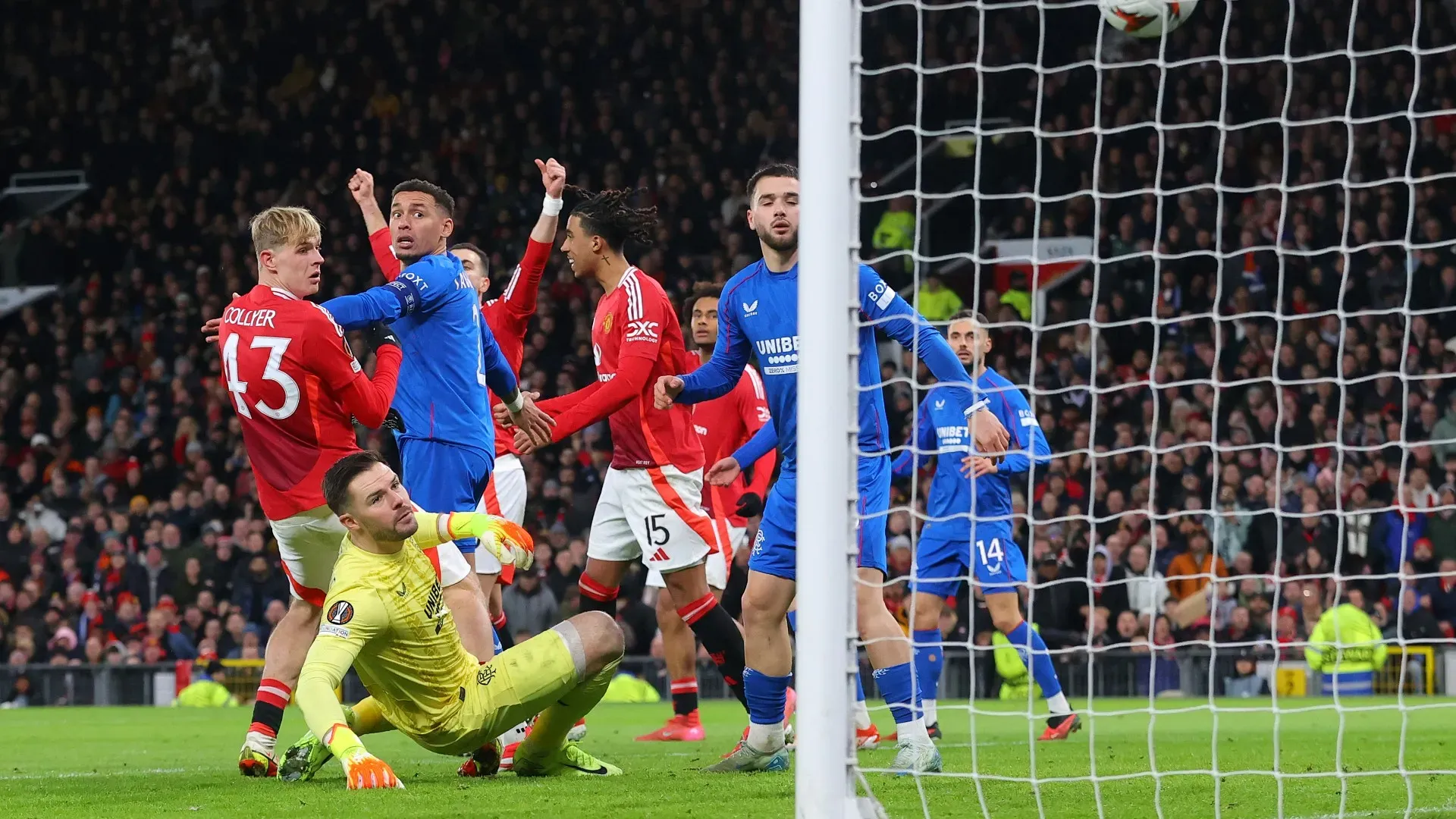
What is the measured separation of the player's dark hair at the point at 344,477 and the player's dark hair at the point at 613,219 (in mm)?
2535

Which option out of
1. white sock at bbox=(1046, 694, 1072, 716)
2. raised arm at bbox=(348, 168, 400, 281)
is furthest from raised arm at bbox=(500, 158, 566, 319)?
white sock at bbox=(1046, 694, 1072, 716)

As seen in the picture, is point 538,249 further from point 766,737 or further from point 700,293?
point 766,737

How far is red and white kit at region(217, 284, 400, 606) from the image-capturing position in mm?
5703

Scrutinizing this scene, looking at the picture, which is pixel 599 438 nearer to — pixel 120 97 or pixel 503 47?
pixel 503 47

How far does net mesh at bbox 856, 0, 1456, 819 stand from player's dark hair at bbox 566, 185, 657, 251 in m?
2.12

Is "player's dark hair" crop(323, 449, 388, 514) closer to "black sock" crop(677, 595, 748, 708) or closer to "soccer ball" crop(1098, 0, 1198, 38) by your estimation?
"black sock" crop(677, 595, 748, 708)

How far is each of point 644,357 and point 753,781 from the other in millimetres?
1951

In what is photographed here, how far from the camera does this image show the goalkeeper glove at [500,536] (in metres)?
4.92

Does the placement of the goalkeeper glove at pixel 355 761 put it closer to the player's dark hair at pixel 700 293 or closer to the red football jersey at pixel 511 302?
the red football jersey at pixel 511 302

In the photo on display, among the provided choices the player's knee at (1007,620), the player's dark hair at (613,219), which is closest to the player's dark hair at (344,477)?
the player's dark hair at (613,219)

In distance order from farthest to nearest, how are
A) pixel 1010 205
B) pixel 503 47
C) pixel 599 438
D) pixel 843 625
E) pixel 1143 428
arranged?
pixel 503 47, pixel 1010 205, pixel 599 438, pixel 1143 428, pixel 843 625

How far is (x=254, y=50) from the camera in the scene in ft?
69.2

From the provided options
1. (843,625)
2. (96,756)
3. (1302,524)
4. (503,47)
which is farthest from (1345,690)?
(503,47)

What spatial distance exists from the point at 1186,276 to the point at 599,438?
587cm
